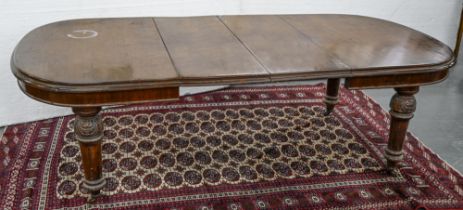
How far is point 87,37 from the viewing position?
6.60ft

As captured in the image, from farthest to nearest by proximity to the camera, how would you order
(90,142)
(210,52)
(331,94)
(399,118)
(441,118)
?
1. (441,118)
2. (331,94)
3. (399,118)
4. (210,52)
5. (90,142)

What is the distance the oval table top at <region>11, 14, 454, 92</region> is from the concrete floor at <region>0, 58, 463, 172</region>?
2.43 feet

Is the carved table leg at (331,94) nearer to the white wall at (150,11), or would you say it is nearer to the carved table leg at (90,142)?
the white wall at (150,11)

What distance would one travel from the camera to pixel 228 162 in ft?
7.59

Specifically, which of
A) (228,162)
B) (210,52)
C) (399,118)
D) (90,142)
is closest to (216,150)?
(228,162)

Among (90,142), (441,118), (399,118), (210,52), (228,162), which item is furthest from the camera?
(441,118)

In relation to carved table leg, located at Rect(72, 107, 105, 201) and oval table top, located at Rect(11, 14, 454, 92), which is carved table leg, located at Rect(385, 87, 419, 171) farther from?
carved table leg, located at Rect(72, 107, 105, 201)

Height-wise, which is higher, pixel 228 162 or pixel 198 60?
pixel 198 60

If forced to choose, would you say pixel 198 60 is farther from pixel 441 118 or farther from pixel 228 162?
pixel 441 118

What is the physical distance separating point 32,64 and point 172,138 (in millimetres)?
993

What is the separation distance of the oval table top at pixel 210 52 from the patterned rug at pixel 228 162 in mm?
628

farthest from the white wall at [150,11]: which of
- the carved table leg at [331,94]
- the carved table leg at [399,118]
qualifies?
the carved table leg at [399,118]

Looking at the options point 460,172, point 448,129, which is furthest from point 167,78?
point 448,129

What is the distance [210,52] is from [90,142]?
63cm
